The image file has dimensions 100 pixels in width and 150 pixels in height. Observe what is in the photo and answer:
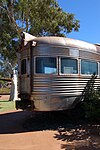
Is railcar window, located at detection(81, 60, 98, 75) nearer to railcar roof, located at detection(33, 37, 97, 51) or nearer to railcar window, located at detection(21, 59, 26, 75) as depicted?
railcar roof, located at detection(33, 37, 97, 51)

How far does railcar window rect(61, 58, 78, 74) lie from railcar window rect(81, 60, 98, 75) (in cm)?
41

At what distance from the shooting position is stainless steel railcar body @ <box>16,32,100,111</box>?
10656 mm

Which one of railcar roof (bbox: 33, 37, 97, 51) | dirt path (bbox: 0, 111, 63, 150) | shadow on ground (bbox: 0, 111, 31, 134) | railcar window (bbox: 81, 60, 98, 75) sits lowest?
dirt path (bbox: 0, 111, 63, 150)

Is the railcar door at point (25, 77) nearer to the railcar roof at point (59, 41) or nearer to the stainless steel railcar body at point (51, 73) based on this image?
the stainless steel railcar body at point (51, 73)

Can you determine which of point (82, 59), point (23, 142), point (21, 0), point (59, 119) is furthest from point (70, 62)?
point (21, 0)

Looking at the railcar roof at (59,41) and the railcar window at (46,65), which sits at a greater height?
the railcar roof at (59,41)

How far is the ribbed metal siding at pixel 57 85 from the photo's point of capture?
1064cm

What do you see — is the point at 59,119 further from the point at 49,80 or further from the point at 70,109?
the point at 49,80

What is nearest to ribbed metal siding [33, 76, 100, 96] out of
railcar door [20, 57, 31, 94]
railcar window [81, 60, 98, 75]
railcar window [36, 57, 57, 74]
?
railcar window [36, 57, 57, 74]

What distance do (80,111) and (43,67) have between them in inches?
96.9

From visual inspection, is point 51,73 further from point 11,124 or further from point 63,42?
point 11,124

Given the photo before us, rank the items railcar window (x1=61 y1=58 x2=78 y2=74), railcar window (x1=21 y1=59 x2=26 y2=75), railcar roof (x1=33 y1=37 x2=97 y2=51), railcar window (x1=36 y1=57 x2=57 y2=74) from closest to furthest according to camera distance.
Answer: railcar window (x1=36 y1=57 x2=57 y2=74) < railcar roof (x1=33 y1=37 x2=97 y2=51) < railcar window (x1=61 y1=58 x2=78 y2=74) < railcar window (x1=21 y1=59 x2=26 y2=75)

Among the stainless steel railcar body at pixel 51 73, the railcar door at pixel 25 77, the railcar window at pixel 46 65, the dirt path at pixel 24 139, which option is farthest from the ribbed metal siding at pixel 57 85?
the dirt path at pixel 24 139

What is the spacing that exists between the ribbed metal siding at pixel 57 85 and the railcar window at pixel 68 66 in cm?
24
